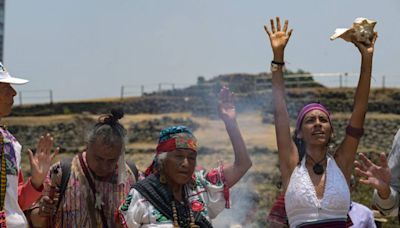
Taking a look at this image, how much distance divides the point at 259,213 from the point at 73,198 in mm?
8501

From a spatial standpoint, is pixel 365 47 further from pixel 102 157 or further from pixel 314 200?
pixel 102 157

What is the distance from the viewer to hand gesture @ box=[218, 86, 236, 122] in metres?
4.50

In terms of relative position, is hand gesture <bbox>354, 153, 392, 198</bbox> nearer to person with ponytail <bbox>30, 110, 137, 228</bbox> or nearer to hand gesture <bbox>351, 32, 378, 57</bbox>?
hand gesture <bbox>351, 32, 378, 57</bbox>

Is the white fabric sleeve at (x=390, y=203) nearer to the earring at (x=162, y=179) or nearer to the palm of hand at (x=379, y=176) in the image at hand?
the palm of hand at (x=379, y=176)

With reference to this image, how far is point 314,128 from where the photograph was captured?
13.6 feet

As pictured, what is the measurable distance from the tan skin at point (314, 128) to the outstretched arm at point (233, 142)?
0.88 ft

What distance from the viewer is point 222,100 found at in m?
4.57

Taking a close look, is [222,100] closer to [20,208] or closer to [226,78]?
[20,208]

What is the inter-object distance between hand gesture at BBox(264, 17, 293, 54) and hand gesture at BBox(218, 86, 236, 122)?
0.45 meters

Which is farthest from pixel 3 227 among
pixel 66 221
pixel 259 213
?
pixel 259 213

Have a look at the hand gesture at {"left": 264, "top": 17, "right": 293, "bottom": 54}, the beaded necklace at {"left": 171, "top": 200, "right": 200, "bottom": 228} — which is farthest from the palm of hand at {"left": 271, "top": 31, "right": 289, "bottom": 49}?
the beaded necklace at {"left": 171, "top": 200, "right": 200, "bottom": 228}

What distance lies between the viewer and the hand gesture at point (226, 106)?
4499 mm

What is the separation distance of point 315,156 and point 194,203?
31.6 inches

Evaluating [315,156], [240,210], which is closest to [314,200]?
[315,156]
